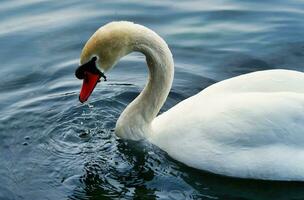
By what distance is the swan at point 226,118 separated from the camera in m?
6.61

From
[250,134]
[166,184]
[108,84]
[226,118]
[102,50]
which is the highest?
[102,50]

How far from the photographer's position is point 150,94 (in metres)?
7.52

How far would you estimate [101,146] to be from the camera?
7609 mm

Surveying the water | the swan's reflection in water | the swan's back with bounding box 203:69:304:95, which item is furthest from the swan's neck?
the swan's back with bounding box 203:69:304:95

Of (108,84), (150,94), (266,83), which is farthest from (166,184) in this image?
(108,84)

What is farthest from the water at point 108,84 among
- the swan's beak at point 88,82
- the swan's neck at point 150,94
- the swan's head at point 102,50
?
the swan's head at point 102,50

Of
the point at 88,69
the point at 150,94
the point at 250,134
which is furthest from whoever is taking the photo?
the point at 150,94

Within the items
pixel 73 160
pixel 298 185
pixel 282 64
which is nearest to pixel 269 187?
pixel 298 185

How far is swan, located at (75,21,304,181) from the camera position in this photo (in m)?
6.61

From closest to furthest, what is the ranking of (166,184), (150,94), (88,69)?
(166,184) < (88,69) < (150,94)

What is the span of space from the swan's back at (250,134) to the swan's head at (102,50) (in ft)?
2.90

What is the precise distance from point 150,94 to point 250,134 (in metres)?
1.32

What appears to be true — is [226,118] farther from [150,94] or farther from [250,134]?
[150,94]

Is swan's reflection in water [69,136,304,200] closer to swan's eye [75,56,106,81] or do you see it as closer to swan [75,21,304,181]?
swan [75,21,304,181]
